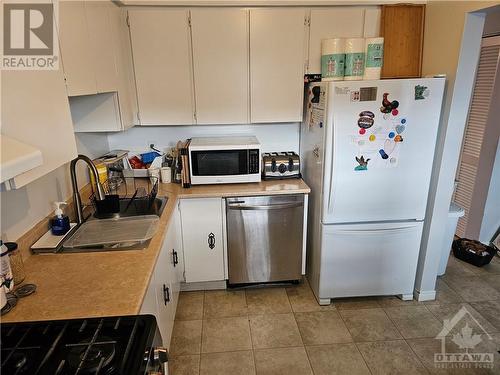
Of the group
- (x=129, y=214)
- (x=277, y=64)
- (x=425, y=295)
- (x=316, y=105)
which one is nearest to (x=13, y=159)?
(x=129, y=214)

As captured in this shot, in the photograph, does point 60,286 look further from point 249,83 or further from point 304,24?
point 304,24

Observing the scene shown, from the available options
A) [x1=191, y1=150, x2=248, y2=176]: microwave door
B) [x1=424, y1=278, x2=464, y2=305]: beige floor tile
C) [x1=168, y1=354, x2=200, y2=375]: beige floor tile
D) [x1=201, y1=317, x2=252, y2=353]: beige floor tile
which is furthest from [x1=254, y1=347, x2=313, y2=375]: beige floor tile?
[x1=191, y1=150, x2=248, y2=176]: microwave door

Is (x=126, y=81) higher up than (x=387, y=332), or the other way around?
(x=126, y=81)

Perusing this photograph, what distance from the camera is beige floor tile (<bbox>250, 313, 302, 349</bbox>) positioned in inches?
85.3

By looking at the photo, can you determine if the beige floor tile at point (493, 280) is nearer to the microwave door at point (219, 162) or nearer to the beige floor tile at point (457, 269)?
the beige floor tile at point (457, 269)

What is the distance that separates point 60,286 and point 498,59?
3.63 metres

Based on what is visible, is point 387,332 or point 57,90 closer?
point 57,90

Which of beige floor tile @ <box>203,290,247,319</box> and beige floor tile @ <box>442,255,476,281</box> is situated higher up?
beige floor tile @ <box>442,255,476,281</box>

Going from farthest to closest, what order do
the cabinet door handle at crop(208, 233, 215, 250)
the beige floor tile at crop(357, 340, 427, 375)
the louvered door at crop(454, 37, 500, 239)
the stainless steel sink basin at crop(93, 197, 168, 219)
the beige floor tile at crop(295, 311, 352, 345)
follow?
the louvered door at crop(454, 37, 500, 239)
the cabinet door handle at crop(208, 233, 215, 250)
the beige floor tile at crop(295, 311, 352, 345)
the stainless steel sink basin at crop(93, 197, 168, 219)
the beige floor tile at crop(357, 340, 427, 375)

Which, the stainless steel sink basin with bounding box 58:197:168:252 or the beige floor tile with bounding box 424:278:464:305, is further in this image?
the beige floor tile with bounding box 424:278:464:305

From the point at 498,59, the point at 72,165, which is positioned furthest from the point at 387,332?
the point at 498,59

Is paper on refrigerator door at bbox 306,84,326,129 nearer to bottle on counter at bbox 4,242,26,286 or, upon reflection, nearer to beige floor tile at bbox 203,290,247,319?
beige floor tile at bbox 203,290,247,319

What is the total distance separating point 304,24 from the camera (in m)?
2.43

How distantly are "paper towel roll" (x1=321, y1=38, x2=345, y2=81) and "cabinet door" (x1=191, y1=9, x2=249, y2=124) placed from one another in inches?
23.1
